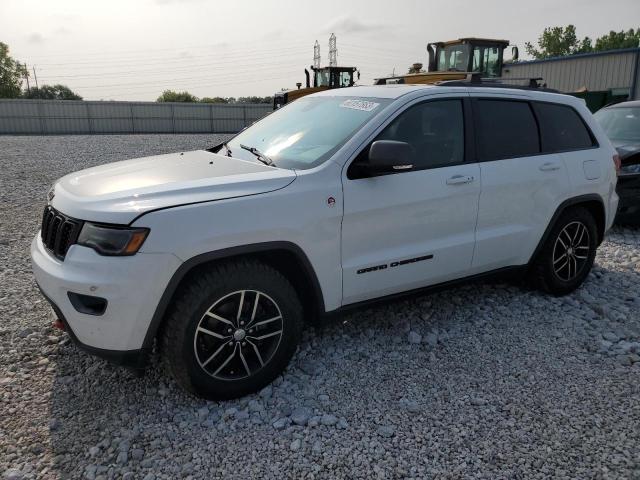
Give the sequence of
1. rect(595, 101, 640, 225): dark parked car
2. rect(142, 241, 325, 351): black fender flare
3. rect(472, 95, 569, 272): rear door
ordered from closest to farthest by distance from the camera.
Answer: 1. rect(142, 241, 325, 351): black fender flare
2. rect(472, 95, 569, 272): rear door
3. rect(595, 101, 640, 225): dark parked car

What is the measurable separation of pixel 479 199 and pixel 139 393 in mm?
2633

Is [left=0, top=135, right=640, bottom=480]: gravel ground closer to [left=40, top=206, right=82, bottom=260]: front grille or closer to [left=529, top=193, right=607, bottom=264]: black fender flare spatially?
[left=529, top=193, right=607, bottom=264]: black fender flare

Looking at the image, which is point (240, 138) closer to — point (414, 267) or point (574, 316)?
point (414, 267)

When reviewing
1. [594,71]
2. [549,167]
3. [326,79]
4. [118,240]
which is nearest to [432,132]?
[549,167]

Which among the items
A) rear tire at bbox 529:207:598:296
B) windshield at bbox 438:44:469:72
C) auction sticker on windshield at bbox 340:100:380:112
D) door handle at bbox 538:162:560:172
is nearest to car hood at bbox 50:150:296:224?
Answer: auction sticker on windshield at bbox 340:100:380:112

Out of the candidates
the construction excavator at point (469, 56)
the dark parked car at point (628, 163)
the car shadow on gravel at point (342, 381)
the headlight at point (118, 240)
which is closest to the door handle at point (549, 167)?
the car shadow on gravel at point (342, 381)

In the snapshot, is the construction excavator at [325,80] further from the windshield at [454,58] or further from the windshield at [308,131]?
the windshield at [308,131]

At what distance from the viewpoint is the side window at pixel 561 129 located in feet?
14.4

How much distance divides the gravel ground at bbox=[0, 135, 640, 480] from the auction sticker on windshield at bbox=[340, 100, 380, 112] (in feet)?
5.30

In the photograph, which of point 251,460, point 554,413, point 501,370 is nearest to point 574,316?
point 501,370

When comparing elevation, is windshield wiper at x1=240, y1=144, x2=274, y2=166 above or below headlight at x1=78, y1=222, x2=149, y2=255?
above

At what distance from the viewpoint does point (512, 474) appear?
2564 mm

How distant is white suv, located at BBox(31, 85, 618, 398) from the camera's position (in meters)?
2.73

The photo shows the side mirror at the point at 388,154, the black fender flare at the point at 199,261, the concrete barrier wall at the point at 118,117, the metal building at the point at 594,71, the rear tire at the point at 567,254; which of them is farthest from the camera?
the concrete barrier wall at the point at 118,117
